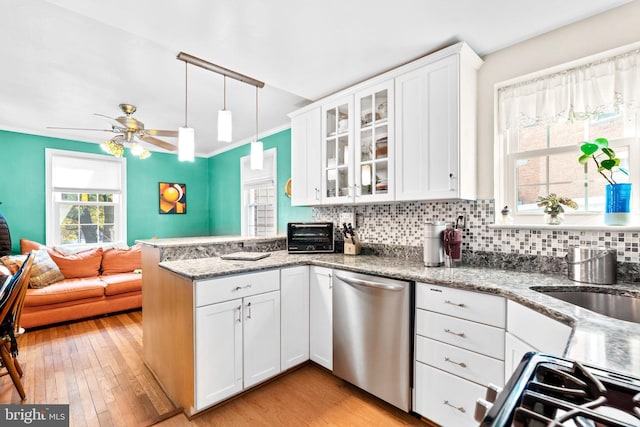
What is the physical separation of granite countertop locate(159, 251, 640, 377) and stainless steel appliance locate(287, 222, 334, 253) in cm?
12

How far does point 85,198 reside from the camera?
14.6 feet

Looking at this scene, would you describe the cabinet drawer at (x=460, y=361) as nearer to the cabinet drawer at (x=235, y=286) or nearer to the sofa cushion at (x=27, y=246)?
the cabinet drawer at (x=235, y=286)

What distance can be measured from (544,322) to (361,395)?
1319 millimetres

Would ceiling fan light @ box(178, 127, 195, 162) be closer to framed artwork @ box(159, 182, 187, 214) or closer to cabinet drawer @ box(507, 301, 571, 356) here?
cabinet drawer @ box(507, 301, 571, 356)

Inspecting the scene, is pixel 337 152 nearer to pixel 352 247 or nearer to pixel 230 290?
pixel 352 247

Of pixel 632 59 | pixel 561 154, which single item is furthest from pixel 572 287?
pixel 632 59

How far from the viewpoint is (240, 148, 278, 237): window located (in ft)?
13.7

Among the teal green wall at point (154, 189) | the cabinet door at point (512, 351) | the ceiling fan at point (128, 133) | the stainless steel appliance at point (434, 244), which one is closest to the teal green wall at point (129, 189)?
the teal green wall at point (154, 189)

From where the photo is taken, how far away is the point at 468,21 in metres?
1.76

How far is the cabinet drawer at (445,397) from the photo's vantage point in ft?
5.21

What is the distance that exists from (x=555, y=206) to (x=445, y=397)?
130cm

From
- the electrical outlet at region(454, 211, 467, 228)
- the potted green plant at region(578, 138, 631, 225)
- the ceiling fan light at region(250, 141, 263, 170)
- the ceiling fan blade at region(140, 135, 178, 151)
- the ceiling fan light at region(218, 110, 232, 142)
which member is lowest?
the electrical outlet at region(454, 211, 467, 228)

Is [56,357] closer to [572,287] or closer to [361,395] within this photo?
[361,395]

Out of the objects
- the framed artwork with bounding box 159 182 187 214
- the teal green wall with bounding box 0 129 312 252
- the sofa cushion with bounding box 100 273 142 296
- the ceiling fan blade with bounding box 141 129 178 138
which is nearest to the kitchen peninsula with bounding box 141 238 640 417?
the ceiling fan blade with bounding box 141 129 178 138
